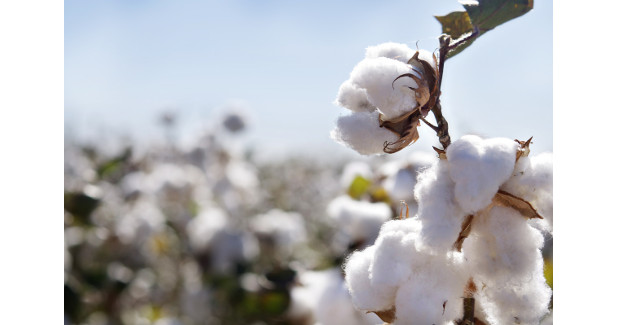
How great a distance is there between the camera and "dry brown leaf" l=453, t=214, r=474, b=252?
46 cm

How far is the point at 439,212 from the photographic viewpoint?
0.44m

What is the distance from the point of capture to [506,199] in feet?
1.51

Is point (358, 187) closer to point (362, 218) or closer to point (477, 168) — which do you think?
point (362, 218)

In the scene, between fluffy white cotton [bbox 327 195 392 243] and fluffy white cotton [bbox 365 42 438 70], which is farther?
fluffy white cotton [bbox 327 195 392 243]

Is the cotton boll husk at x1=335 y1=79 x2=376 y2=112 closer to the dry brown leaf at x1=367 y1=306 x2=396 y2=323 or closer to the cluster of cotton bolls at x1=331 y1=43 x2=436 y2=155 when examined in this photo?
the cluster of cotton bolls at x1=331 y1=43 x2=436 y2=155

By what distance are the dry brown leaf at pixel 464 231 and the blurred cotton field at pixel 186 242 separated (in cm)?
66

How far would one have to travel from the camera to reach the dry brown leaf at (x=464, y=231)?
463mm

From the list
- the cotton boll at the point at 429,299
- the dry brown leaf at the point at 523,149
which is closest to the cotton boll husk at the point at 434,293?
the cotton boll at the point at 429,299

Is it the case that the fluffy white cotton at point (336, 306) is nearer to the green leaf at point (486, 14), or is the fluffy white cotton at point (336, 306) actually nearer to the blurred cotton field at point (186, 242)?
the blurred cotton field at point (186, 242)

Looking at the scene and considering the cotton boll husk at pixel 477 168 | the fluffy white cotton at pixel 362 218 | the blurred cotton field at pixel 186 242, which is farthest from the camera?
the blurred cotton field at pixel 186 242

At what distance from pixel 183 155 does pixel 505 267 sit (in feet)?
7.45

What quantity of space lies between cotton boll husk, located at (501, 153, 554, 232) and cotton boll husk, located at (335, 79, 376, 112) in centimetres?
14

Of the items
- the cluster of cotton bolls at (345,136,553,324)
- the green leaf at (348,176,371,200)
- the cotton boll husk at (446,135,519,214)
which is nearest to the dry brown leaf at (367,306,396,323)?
the cluster of cotton bolls at (345,136,553,324)

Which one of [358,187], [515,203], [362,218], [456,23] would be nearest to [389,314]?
[515,203]
